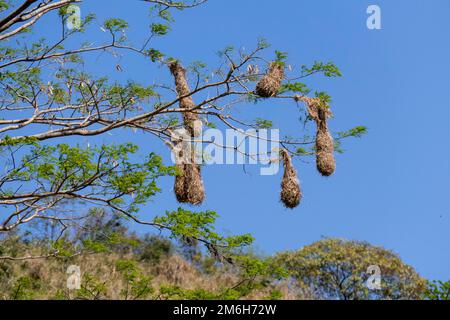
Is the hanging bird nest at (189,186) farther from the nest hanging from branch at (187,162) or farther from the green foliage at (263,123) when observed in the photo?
the green foliage at (263,123)

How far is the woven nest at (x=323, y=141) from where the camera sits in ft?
26.7

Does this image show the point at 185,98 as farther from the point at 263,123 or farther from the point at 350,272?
the point at 350,272

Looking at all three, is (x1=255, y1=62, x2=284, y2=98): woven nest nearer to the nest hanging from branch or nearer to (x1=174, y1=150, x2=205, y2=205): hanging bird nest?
the nest hanging from branch

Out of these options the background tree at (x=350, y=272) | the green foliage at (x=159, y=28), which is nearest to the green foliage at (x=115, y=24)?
the green foliage at (x=159, y=28)


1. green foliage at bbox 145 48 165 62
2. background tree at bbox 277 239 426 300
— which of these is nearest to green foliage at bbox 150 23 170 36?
green foliage at bbox 145 48 165 62

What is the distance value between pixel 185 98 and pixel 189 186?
120cm

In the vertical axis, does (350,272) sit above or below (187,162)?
below

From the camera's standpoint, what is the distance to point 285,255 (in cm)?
1702

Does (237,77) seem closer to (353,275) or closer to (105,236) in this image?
(105,236)

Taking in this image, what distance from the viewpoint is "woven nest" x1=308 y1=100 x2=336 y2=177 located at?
813 cm

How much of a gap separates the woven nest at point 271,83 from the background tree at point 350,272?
9.23 meters

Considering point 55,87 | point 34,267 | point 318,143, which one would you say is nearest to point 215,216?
point 318,143

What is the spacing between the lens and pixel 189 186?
7.87 m

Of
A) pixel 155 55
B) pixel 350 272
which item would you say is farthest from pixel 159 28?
pixel 350 272
